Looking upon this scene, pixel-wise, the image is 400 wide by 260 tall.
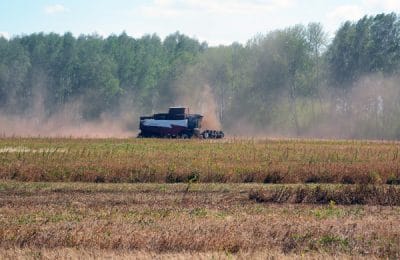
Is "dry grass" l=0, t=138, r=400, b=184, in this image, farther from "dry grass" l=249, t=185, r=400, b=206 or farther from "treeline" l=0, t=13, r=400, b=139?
"treeline" l=0, t=13, r=400, b=139

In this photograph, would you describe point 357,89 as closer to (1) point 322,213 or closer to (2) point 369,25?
(2) point 369,25

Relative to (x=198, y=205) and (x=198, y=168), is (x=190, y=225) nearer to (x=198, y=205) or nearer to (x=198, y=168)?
(x=198, y=205)

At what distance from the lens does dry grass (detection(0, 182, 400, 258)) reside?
15.7 metres

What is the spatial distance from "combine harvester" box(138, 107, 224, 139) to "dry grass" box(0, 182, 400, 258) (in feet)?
125

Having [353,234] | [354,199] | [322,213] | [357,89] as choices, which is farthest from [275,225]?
[357,89]

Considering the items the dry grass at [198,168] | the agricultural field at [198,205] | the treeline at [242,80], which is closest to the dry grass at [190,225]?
the agricultural field at [198,205]

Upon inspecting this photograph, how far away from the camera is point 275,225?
17594 millimetres

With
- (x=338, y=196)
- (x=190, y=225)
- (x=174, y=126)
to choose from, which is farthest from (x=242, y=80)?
(x=190, y=225)

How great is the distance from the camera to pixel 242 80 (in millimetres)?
102312

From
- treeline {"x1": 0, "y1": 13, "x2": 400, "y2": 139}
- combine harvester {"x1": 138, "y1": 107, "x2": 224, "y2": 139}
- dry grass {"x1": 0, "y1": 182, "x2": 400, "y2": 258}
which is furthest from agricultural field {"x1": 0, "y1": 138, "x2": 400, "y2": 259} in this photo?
treeline {"x1": 0, "y1": 13, "x2": 400, "y2": 139}

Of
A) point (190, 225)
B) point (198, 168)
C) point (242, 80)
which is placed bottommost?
point (198, 168)

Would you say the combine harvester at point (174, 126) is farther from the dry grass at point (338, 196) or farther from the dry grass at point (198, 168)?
the dry grass at point (338, 196)

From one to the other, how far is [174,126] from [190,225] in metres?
45.3

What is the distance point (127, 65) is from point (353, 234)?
101 meters
